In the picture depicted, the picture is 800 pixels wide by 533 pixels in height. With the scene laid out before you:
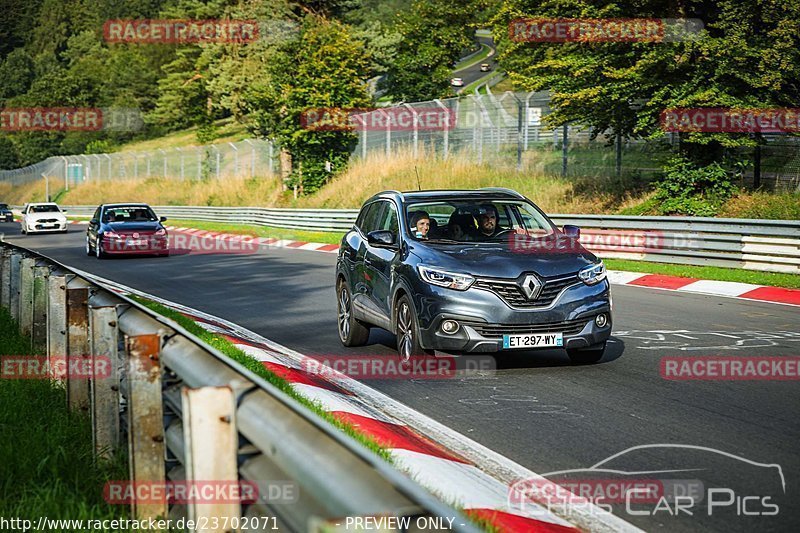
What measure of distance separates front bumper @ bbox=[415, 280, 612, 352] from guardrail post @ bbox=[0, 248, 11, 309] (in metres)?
5.30

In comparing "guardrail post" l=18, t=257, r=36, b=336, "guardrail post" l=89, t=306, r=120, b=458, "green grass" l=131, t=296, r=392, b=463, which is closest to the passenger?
"green grass" l=131, t=296, r=392, b=463

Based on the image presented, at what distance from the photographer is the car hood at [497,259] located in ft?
31.0

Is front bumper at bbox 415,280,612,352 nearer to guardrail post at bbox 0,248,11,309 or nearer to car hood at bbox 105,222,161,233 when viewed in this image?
guardrail post at bbox 0,248,11,309

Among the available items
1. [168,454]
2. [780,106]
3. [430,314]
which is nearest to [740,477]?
[168,454]

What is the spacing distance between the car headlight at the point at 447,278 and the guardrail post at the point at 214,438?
20.0 feet

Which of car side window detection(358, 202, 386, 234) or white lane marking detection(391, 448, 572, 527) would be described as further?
car side window detection(358, 202, 386, 234)

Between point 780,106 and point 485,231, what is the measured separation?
1345 centimetres

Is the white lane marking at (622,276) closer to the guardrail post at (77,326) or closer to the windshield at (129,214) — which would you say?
the guardrail post at (77,326)

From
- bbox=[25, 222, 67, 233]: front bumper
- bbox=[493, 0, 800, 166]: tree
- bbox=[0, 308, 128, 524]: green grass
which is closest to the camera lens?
bbox=[0, 308, 128, 524]: green grass

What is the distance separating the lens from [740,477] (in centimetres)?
589

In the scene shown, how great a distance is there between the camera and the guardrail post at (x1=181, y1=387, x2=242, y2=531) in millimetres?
3381

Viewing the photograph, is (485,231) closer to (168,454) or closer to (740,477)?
(740,477)

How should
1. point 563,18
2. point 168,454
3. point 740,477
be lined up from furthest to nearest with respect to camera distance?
point 563,18
point 740,477
point 168,454

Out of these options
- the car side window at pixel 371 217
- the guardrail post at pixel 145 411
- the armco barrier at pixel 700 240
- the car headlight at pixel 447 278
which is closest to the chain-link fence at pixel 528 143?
the armco barrier at pixel 700 240
